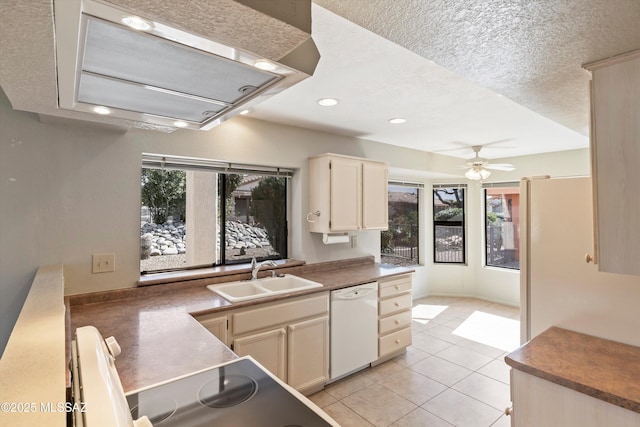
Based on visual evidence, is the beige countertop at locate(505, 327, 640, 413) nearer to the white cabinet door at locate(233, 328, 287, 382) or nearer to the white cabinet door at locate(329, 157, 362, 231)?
the white cabinet door at locate(233, 328, 287, 382)

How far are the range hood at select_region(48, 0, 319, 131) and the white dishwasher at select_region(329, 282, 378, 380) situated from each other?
6.36 feet

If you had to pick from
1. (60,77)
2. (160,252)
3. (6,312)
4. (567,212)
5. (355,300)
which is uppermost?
(60,77)

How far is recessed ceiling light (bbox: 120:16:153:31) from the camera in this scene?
67 cm

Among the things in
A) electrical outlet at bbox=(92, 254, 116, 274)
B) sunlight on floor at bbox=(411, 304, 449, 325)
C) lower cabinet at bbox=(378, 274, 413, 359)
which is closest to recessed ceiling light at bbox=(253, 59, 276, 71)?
electrical outlet at bbox=(92, 254, 116, 274)

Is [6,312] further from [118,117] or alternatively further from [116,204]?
[118,117]

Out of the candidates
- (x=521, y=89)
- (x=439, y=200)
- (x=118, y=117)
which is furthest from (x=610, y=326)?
(x=439, y=200)

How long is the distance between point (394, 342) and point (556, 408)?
191cm

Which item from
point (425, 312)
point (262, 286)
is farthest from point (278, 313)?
point (425, 312)

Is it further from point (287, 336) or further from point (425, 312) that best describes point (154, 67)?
point (425, 312)

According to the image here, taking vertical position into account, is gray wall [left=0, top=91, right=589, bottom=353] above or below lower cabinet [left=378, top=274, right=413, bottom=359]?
above

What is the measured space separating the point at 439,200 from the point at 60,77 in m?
5.56

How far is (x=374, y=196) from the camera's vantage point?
11.4 ft

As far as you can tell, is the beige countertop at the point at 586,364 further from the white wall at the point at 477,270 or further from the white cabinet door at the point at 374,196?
the white wall at the point at 477,270

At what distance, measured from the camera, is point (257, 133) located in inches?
113
